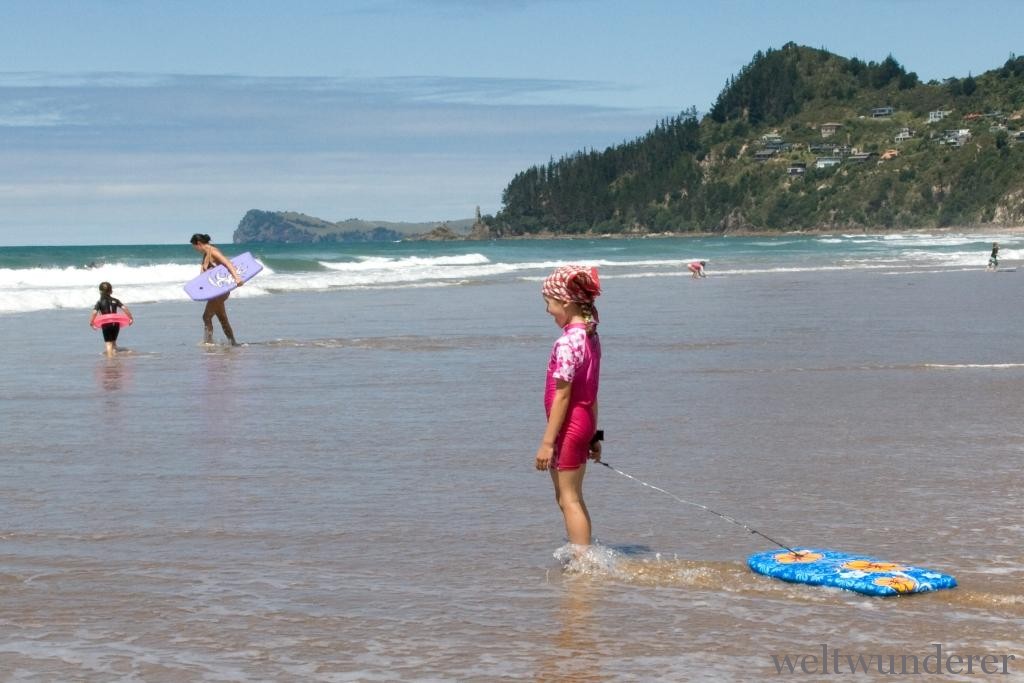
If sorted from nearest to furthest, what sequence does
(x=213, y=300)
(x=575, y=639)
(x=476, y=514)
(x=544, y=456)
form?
1. (x=575, y=639)
2. (x=544, y=456)
3. (x=476, y=514)
4. (x=213, y=300)

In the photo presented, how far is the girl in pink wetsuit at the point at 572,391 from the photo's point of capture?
241 inches

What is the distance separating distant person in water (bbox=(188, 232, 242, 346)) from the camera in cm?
1742

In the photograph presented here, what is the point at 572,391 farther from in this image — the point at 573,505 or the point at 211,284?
the point at 211,284

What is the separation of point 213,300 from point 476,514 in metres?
10.9

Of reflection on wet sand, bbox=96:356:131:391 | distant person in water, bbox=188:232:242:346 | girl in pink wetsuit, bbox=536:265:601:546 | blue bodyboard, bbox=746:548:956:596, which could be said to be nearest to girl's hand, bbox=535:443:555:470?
girl in pink wetsuit, bbox=536:265:601:546

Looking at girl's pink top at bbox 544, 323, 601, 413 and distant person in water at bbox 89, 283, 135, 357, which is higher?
girl's pink top at bbox 544, 323, 601, 413

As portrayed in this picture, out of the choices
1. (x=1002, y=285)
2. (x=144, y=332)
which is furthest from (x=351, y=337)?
(x=1002, y=285)

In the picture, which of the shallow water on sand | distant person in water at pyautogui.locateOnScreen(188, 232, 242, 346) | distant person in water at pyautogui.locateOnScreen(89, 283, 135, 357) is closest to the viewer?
the shallow water on sand

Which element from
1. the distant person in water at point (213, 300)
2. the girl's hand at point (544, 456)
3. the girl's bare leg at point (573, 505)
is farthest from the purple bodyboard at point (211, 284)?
the girl's hand at point (544, 456)

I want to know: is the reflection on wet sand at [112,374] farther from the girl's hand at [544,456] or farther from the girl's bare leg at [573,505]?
the girl's hand at [544,456]

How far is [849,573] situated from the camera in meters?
5.79

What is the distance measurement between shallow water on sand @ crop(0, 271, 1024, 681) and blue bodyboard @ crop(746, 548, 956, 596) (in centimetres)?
7

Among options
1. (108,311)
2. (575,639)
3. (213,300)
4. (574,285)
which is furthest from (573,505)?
(213,300)

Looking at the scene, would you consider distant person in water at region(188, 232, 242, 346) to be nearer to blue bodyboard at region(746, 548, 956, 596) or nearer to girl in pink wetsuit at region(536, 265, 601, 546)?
girl in pink wetsuit at region(536, 265, 601, 546)
